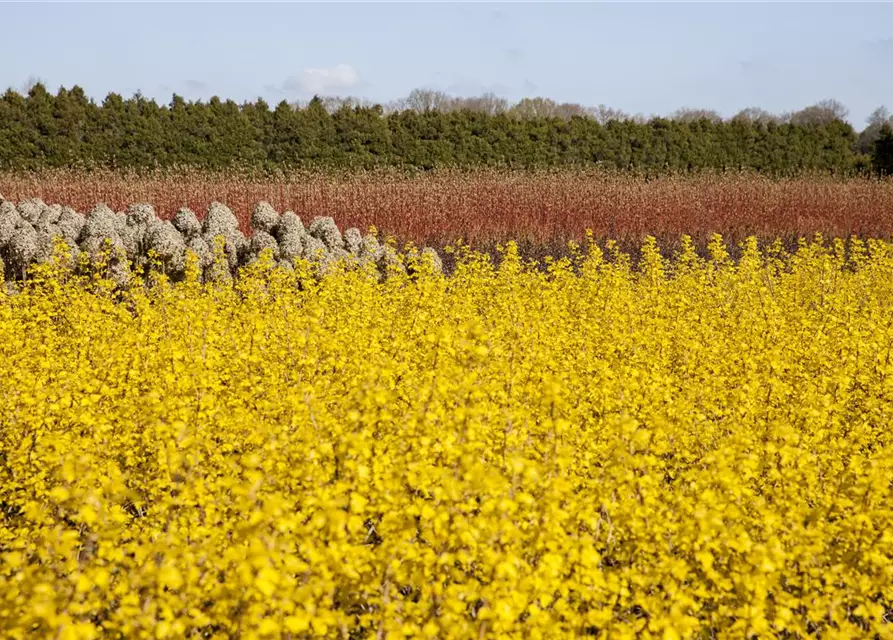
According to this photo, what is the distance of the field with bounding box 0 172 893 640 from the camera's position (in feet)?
10.1

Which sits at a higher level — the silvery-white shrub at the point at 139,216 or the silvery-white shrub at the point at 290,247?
the silvery-white shrub at the point at 139,216

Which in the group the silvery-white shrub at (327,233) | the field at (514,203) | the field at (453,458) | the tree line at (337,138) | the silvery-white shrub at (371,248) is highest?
the tree line at (337,138)

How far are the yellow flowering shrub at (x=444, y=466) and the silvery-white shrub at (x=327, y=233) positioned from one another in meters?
2.28

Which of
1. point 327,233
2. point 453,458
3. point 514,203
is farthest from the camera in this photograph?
point 514,203

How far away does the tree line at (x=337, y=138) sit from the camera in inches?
803

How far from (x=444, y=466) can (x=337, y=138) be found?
19.8 metres

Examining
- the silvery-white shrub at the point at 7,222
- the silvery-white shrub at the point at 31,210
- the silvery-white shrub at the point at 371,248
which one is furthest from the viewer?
the silvery-white shrub at the point at 371,248

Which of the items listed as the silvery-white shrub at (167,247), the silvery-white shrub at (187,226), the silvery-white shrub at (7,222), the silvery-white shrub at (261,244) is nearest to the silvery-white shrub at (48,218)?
the silvery-white shrub at (7,222)

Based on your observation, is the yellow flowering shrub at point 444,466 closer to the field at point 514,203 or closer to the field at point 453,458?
the field at point 453,458

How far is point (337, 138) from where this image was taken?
73.6ft

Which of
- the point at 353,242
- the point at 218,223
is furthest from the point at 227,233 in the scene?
the point at 353,242

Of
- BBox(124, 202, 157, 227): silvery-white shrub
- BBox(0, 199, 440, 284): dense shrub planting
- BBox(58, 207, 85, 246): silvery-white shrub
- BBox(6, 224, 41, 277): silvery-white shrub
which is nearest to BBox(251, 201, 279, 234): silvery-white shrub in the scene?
BBox(0, 199, 440, 284): dense shrub planting

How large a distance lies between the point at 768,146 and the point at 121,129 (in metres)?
21.4

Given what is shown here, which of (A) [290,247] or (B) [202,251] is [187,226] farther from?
(A) [290,247]
